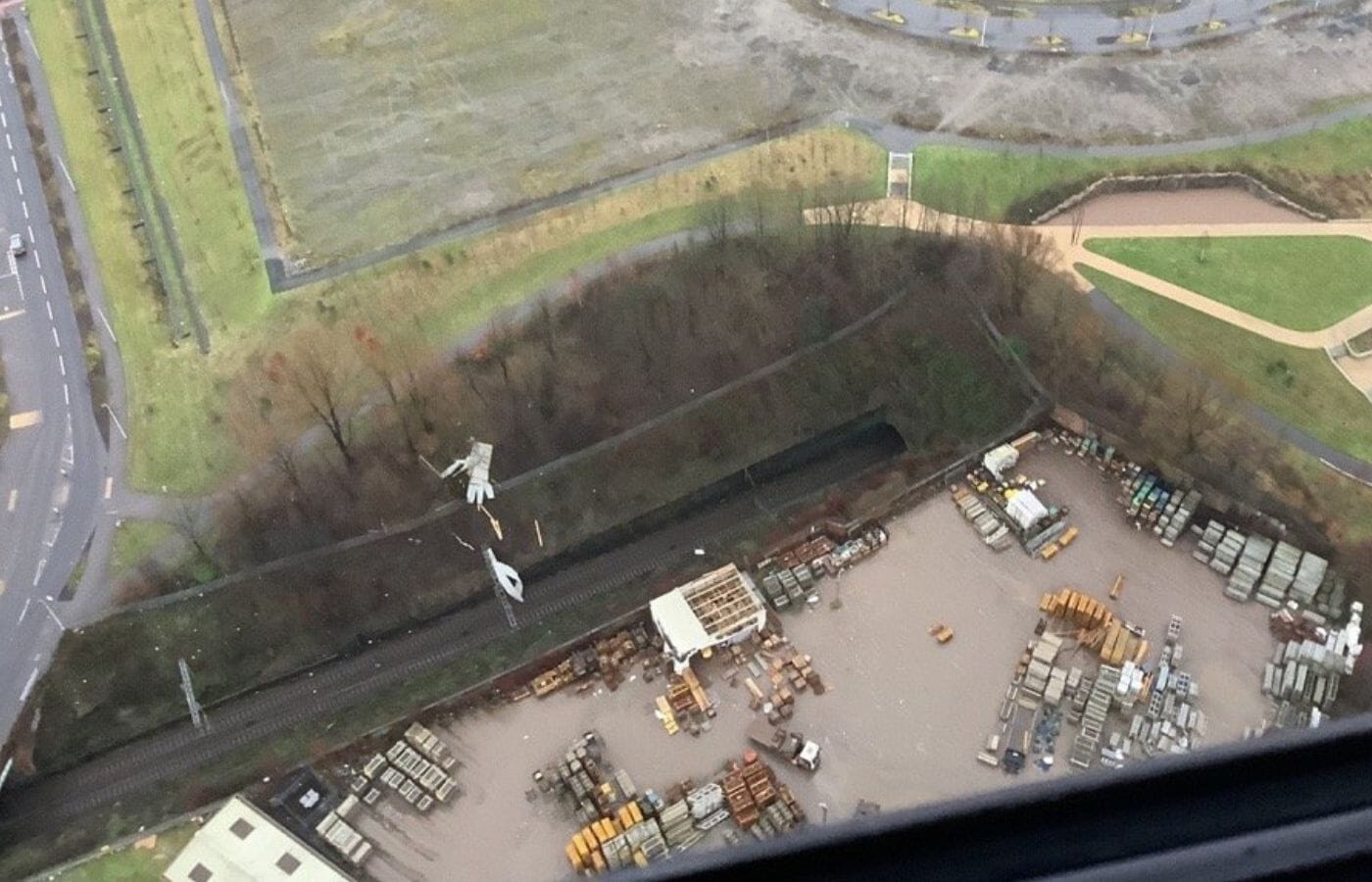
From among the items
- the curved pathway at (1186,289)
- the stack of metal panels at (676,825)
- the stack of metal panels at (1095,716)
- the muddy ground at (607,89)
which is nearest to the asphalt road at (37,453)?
the muddy ground at (607,89)

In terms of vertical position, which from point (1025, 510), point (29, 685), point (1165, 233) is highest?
point (1165, 233)

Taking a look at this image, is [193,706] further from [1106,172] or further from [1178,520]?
[1106,172]

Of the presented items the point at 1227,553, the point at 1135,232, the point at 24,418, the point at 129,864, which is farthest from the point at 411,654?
the point at 1135,232

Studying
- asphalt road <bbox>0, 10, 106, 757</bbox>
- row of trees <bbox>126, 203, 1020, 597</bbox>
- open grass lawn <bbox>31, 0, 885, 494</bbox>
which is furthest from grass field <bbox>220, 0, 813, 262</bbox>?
asphalt road <bbox>0, 10, 106, 757</bbox>

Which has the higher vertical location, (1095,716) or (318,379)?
(318,379)

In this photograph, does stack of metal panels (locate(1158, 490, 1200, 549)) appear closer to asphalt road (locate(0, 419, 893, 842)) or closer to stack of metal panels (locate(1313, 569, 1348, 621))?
Result: stack of metal panels (locate(1313, 569, 1348, 621))

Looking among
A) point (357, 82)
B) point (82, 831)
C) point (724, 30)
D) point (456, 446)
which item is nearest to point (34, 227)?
point (357, 82)

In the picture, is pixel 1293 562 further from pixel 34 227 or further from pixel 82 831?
pixel 34 227
